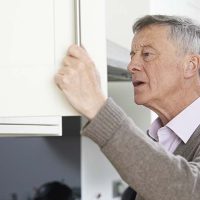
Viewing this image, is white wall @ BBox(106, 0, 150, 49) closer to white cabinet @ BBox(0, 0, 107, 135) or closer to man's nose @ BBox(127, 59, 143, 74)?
man's nose @ BBox(127, 59, 143, 74)

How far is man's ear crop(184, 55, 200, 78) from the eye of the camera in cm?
93

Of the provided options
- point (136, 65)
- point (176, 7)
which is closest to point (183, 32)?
point (136, 65)

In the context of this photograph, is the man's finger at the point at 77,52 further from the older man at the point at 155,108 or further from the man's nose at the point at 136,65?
the man's nose at the point at 136,65

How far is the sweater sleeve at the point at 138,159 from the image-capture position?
56 centimetres

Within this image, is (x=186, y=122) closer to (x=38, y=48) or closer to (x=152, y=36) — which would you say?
(x=152, y=36)

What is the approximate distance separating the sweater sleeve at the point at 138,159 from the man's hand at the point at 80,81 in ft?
0.06

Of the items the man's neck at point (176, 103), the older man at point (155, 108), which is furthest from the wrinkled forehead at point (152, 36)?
the man's neck at point (176, 103)

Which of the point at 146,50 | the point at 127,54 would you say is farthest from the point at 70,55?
the point at 127,54

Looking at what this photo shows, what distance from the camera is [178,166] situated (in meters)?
0.58

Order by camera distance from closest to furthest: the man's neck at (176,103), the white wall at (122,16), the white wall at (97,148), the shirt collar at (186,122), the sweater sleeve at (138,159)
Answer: the sweater sleeve at (138,159) < the shirt collar at (186,122) < the man's neck at (176,103) < the white wall at (122,16) < the white wall at (97,148)

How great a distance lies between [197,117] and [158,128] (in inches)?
6.5

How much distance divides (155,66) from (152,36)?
0.07m

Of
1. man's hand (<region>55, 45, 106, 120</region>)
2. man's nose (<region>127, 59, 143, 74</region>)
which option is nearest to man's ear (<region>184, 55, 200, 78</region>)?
man's nose (<region>127, 59, 143, 74</region>)

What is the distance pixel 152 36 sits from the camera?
0.92m
